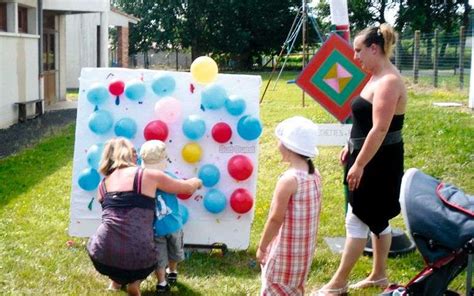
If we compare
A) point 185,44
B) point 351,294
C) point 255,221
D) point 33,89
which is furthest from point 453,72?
point 185,44

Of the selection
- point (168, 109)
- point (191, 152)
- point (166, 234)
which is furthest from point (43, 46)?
point (166, 234)

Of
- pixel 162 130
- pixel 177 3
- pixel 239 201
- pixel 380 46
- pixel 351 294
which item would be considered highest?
pixel 177 3

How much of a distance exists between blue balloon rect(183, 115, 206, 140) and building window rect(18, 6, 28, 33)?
11574 mm

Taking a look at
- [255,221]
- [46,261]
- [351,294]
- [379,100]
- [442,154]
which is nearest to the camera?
[379,100]

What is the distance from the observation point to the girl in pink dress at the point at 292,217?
369 cm

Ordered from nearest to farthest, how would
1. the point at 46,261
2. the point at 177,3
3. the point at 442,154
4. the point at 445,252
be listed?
the point at 445,252 → the point at 46,261 → the point at 442,154 → the point at 177,3

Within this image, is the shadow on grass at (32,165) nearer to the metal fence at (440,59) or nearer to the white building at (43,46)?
the white building at (43,46)

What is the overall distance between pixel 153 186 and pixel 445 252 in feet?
5.90

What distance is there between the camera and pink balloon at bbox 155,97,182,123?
5523 mm

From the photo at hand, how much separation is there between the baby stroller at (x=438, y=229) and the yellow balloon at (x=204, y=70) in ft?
7.35

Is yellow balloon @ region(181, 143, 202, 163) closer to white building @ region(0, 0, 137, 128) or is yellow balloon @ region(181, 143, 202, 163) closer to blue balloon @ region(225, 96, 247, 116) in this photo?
blue balloon @ region(225, 96, 247, 116)

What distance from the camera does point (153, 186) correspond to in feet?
14.2

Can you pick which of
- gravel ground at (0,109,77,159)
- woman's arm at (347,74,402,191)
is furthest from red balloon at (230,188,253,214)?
gravel ground at (0,109,77,159)

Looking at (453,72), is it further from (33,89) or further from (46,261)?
(46,261)
